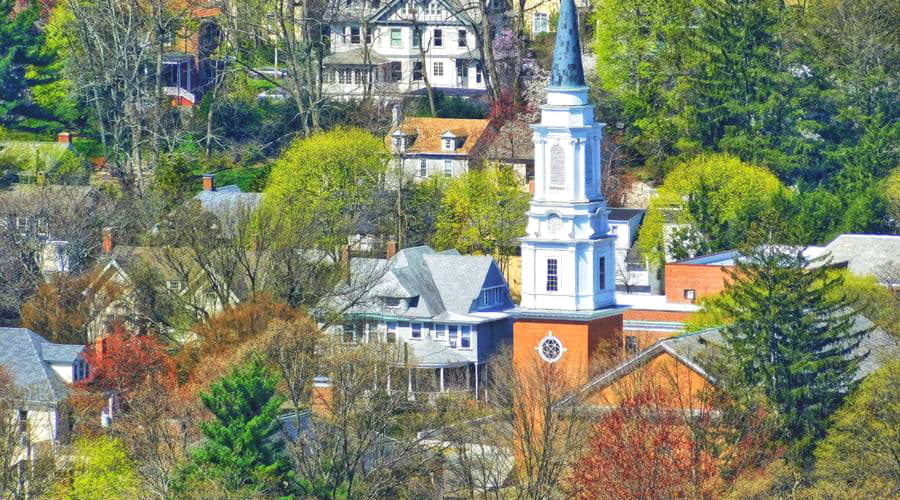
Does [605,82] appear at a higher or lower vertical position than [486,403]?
higher

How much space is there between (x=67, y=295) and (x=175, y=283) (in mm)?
3586

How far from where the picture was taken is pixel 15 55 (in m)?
118

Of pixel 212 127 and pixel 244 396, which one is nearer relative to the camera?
pixel 244 396

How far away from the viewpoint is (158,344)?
285 feet

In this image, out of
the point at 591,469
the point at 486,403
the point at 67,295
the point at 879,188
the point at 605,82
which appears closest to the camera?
the point at 591,469

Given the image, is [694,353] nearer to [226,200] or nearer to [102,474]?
[102,474]

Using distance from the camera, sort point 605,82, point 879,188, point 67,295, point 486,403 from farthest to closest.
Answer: point 605,82 < point 879,188 < point 67,295 < point 486,403

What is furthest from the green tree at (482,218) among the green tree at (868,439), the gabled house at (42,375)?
the green tree at (868,439)

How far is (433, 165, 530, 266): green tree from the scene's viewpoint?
10069 cm

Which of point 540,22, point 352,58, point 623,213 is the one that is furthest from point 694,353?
point 540,22

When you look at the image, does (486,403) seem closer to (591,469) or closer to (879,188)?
(591,469)

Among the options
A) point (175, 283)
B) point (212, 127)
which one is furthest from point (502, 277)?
point (212, 127)

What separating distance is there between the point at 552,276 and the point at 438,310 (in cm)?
1035

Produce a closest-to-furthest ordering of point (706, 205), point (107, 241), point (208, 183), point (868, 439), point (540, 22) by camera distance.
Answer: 1. point (868, 439)
2. point (107, 241)
3. point (706, 205)
4. point (208, 183)
5. point (540, 22)
